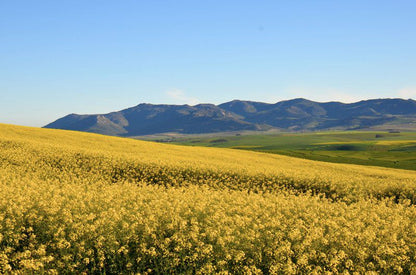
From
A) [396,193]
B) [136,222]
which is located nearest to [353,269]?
[136,222]

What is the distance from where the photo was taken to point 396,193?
23.3 metres

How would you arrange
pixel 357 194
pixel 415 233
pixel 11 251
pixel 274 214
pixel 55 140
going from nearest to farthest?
1. pixel 11 251
2. pixel 415 233
3. pixel 274 214
4. pixel 357 194
5. pixel 55 140

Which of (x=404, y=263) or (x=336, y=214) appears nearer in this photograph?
(x=404, y=263)

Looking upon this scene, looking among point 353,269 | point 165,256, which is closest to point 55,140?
point 165,256

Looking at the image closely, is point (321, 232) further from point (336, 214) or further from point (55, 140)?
point (55, 140)

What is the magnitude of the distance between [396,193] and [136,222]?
20935 millimetres

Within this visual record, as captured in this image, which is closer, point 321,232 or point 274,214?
point 321,232

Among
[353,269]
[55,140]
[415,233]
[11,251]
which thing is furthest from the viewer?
[55,140]

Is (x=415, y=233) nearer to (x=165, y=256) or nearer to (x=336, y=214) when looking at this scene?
(x=336, y=214)

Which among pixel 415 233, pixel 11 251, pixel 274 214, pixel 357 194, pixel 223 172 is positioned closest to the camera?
pixel 11 251

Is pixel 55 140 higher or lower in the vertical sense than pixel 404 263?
higher

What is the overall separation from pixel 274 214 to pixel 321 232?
2536mm

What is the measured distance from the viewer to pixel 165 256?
8.64m

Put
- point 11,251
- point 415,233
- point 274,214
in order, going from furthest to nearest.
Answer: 1. point 274,214
2. point 415,233
3. point 11,251
